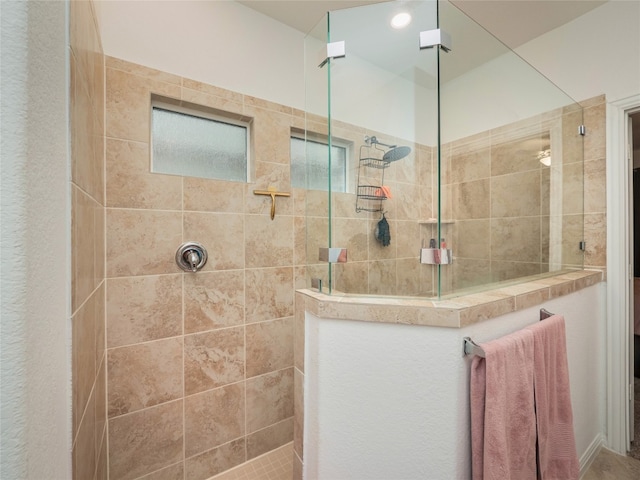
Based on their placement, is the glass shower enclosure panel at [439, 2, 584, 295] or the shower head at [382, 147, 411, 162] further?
the shower head at [382, 147, 411, 162]

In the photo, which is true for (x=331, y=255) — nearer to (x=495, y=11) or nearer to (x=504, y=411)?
(x=504, y=411)

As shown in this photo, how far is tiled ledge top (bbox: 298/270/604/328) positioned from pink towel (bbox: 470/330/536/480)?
106 millimetres

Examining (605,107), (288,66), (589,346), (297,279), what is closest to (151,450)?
(297,279)

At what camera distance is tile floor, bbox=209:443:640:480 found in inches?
54.8

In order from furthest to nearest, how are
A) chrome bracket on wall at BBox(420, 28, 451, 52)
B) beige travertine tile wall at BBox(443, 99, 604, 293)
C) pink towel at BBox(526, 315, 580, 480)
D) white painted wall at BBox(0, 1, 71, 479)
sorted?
beige travertine tile wall at BBox(443, 99, 604, 293), chrome bracket on wall at BBox(420, 28, 451, 52), pink towel at BBox(526, 315, 580, 480), white painted wall at BBox(0, 1, 71, 479)

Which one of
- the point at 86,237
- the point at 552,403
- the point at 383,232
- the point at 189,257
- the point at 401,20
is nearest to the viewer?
the point at 86,237

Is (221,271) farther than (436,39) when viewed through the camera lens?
Yes

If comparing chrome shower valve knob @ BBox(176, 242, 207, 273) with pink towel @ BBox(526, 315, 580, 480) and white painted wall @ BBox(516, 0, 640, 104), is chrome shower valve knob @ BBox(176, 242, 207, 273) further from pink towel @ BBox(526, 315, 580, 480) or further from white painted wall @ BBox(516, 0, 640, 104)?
white painted wall @ BBox(516, 0, 640, 104)

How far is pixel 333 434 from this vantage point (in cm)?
95

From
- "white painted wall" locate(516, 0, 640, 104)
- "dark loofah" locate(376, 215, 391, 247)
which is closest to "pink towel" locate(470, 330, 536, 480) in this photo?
"dark loofah" locate(376, 215, 391, 247)

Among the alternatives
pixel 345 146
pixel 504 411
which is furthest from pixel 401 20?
pixel 504 411

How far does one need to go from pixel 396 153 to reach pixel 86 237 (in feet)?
5.24

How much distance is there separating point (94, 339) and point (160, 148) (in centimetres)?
93

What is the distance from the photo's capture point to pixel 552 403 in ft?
3.49
